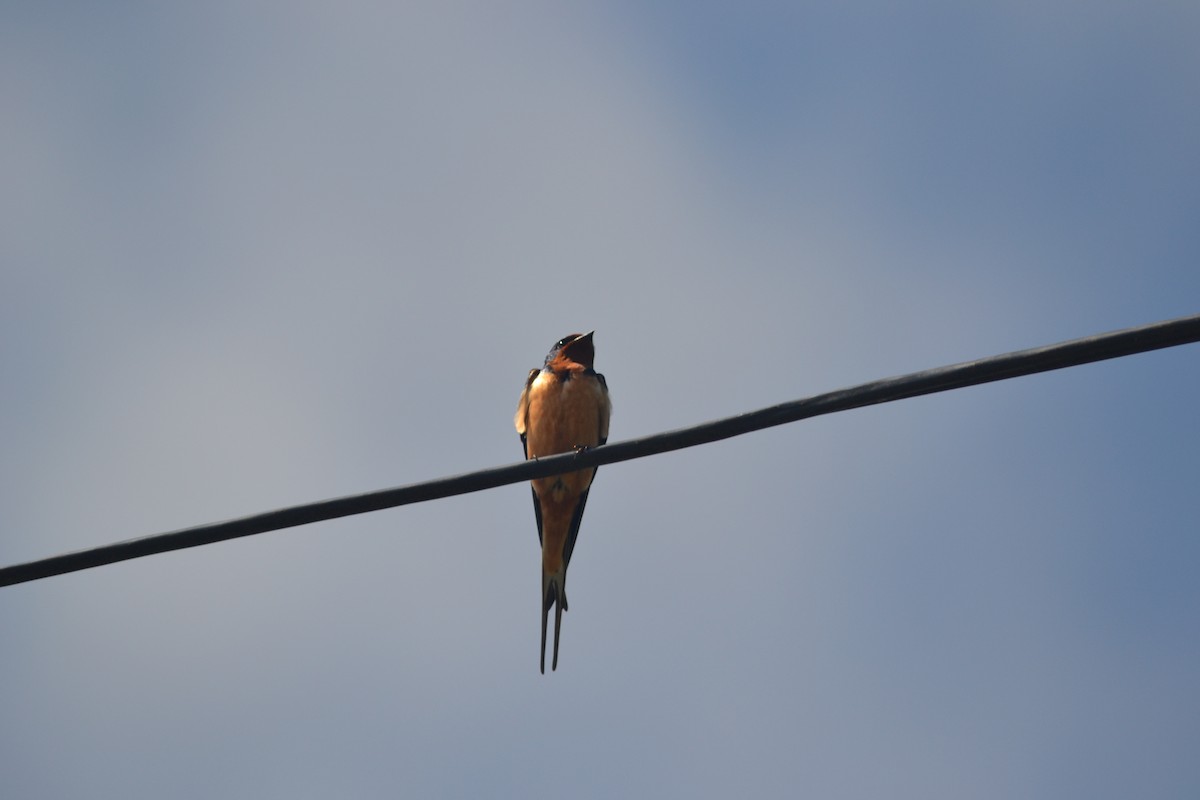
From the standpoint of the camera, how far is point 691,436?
12.7ft

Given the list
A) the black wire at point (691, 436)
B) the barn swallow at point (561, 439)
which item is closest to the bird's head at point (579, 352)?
the barn swallow at point (561, 439)

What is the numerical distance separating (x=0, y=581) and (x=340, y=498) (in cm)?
112

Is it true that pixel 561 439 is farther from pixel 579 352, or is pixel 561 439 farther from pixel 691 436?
pixel 691 436

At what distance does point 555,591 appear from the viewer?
838cm

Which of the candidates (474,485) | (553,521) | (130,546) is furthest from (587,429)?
(130,546)

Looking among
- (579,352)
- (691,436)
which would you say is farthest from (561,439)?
(691,436)

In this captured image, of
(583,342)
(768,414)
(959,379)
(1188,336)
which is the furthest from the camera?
(583,342)

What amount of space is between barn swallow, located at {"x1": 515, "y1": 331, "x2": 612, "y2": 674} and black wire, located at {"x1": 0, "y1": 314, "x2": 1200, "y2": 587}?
415cm

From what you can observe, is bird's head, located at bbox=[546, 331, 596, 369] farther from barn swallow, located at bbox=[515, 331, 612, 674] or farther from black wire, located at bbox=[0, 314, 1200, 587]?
black wire, located at bbox=[0, 314, 1200, 587]

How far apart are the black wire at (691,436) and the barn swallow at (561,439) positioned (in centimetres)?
415

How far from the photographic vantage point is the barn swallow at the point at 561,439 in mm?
8305

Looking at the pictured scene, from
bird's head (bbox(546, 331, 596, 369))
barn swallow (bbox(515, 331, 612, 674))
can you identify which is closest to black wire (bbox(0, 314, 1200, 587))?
barn swallow (bbox(515, 331, 612, 674))

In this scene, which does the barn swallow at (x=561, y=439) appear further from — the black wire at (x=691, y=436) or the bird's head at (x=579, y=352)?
the black wire at (x=691, y=436)

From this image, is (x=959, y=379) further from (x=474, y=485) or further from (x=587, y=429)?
(x=587, y=429)
